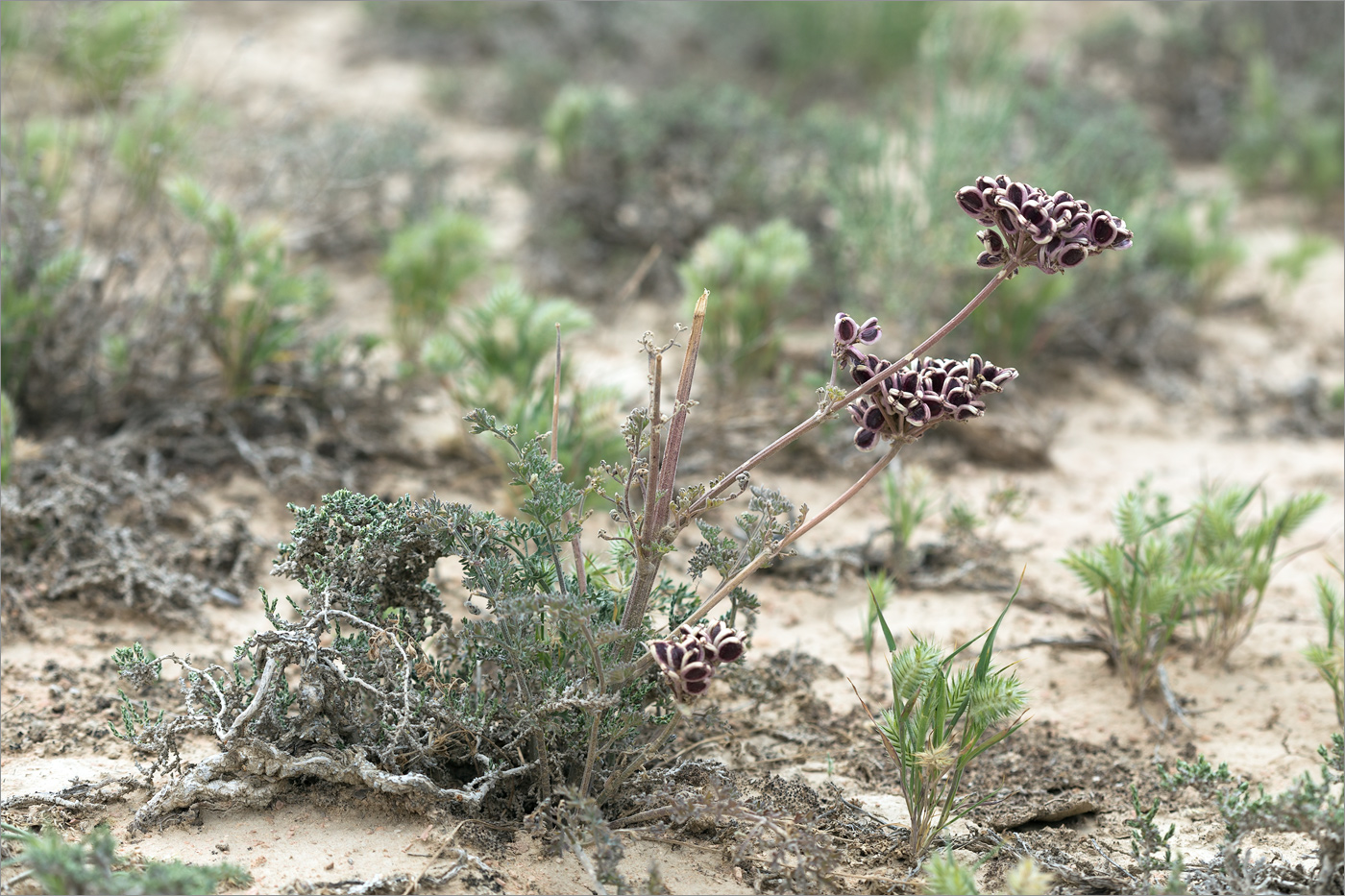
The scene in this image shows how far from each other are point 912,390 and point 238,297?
7.91 ft

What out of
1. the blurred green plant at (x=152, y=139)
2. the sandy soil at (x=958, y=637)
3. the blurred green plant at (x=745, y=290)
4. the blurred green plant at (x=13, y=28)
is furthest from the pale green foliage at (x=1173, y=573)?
the blurred green plant at (x=13, y=28)

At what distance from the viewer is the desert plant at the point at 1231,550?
9.27 ft

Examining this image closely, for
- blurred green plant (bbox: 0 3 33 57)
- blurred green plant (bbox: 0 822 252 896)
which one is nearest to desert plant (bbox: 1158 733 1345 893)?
blurred green plant (bbox: 0 822 252 896)

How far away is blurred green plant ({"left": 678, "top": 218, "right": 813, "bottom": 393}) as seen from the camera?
3986mm

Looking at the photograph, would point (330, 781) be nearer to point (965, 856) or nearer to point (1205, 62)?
point (965, 856)

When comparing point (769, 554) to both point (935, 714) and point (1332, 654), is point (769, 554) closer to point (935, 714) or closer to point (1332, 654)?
point (935, 714)

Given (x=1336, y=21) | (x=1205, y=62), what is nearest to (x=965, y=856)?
(x=1205, y=62)

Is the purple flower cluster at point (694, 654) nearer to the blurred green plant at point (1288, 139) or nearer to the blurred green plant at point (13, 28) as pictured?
the blurred green plant at point (13, 28)

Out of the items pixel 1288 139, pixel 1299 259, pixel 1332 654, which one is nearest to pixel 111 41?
pixel 1299 259

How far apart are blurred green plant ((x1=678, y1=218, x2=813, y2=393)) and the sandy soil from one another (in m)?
0.42

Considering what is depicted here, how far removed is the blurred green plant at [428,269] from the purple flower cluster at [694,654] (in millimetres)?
2523

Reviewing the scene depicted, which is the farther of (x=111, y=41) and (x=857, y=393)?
(x=111, y=41)

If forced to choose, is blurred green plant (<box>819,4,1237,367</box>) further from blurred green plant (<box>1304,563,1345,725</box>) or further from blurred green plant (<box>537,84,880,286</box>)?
blurred green plant (<box>1304,563,1345,725</box>)

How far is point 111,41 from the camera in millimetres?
Answer: 5523
